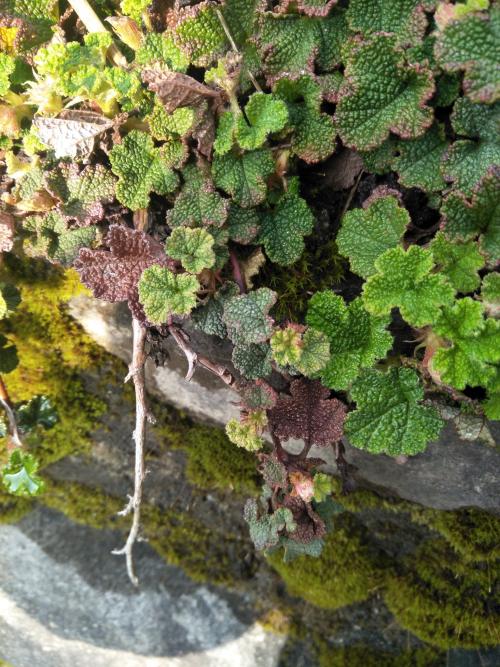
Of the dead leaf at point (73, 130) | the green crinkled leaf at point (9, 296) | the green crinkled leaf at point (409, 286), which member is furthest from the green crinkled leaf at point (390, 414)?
the green crinkled leaf at point (9, 296)

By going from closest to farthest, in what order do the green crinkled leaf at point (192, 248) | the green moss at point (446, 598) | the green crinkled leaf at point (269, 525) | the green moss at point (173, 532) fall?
1. the green crinkled leaf at point (192, 248)
2. the green crinkled leaf at point (269, 525)
3. the green moss at point (446, 598)
4. the green moss at point (173, 532)

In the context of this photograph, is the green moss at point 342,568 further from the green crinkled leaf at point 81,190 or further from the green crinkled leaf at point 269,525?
the green crinkled leaf at point 81,190

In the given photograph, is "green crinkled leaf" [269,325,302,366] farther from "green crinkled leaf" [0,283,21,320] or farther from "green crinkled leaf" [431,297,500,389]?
"green crinkled leaf" [0,283,21,320]

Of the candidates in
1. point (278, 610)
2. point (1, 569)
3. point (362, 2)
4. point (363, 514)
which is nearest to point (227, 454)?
point (363, 514)

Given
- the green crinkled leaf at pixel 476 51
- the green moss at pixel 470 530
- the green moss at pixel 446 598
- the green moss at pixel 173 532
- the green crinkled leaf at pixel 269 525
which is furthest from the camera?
the green moss at pixel 173 532

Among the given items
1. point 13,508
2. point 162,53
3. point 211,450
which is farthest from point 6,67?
point 13,508

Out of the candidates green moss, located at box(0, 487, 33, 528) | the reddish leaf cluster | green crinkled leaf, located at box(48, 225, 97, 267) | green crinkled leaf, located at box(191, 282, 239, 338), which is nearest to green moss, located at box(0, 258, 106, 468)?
green moss, located at box(0, 487, 33, 528)

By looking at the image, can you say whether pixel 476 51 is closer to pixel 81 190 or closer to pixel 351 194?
pixel 351 194
